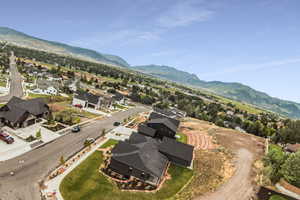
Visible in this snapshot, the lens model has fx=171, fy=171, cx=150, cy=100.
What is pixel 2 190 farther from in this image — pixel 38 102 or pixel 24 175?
pixel 38 102

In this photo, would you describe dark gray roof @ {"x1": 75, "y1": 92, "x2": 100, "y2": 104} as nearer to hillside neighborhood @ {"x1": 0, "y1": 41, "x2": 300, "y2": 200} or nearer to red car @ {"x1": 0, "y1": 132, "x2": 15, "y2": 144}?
hillside neighborhood @ {"x1": 0, "y1": 41, "x2": 300, "y2": 200}

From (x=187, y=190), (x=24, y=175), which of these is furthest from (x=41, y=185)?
(x=187, y=190)

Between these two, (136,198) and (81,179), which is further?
(81,179)

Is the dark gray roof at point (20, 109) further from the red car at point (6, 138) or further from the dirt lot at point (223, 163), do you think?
the dirt lot at point (223, 163)

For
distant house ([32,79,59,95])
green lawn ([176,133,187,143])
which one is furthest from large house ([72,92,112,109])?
green lawn ([176,133,187,143])

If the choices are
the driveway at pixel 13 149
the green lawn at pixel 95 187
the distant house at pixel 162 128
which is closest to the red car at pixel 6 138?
the driveway at pixel 13 149
